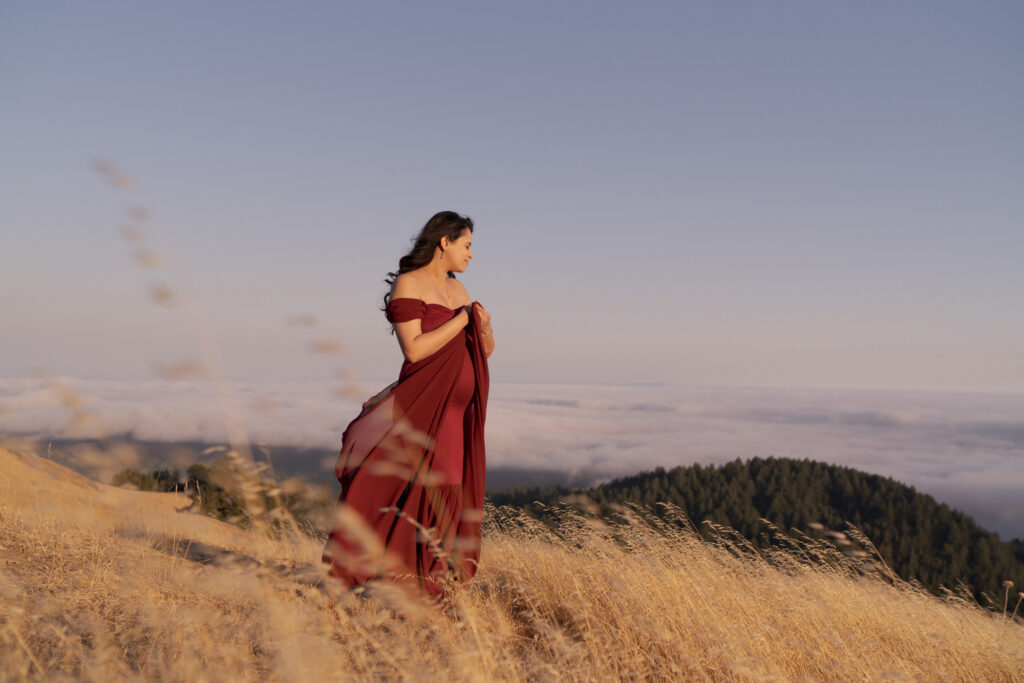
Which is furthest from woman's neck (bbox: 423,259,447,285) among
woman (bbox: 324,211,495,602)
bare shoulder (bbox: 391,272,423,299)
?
bare shoulder (bbox: 391,272,423,299)

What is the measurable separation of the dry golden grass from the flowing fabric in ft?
0.89

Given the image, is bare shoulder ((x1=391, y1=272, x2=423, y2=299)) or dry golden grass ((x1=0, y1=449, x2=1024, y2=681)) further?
bare shoulder ((x1=391, y1=272, x2=423, y2=299))

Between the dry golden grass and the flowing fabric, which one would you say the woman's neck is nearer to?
the flowing fabric

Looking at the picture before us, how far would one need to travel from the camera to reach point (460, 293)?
4809 mm

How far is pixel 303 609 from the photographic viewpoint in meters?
3.25

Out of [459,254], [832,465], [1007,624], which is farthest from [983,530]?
[459,254]

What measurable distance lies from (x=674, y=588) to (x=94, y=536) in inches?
160

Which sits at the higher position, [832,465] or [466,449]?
[466,449]

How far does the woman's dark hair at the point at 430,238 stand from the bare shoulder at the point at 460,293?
33 centimetres

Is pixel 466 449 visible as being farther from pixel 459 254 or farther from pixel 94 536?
pixel 94 536

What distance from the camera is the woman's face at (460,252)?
4523 millimetres

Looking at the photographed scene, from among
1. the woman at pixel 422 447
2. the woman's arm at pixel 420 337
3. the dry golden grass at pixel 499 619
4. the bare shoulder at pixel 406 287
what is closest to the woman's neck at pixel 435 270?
the woman at pixel 422 447

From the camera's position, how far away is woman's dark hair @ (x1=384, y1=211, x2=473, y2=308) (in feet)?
14.8

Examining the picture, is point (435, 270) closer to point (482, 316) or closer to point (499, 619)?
point (482, 316)
